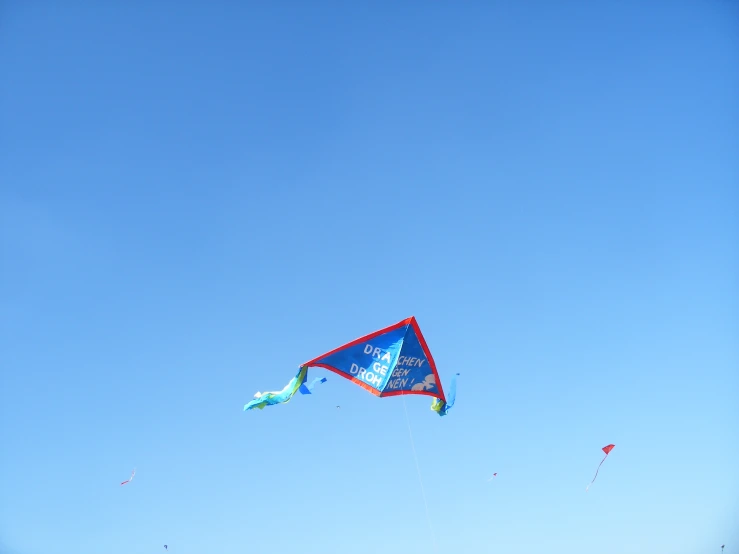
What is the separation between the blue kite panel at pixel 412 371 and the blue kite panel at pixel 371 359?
214 millimetres

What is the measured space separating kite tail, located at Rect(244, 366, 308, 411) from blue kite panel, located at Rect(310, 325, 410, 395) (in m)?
0.83

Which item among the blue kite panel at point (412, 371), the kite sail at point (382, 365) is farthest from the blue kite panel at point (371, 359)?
the blue kite panel at point (412, 371)

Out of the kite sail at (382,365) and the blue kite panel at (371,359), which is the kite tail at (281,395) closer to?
the kite sail at (382,365)

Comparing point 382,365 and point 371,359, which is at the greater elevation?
point 371,359

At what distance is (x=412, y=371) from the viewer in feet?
63.9

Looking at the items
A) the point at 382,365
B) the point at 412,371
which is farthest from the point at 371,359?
Answer: the point at 412,371

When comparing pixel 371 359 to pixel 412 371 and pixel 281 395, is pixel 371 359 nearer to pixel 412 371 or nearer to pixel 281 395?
pixel 412 371

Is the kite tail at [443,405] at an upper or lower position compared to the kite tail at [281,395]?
lower

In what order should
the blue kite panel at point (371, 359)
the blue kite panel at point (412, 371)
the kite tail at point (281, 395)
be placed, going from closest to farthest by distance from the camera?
the blue kite panel at point (371, 359)
the blue kite panel at point (412, 371)
the kite tail at point (281, 395)

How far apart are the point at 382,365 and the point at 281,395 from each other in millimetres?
3773

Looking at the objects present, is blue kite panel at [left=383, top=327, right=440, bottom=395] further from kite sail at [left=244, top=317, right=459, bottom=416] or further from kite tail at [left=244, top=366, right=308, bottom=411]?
kite tail at [left=244, top=366, right=308, bottom=411]

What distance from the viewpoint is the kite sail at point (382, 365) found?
1869cm

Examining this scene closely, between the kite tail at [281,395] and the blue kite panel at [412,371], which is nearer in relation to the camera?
the blue kite panel at [412,371]

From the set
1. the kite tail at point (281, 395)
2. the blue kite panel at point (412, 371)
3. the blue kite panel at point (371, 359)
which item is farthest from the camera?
the kite tail at point (281, 395)
